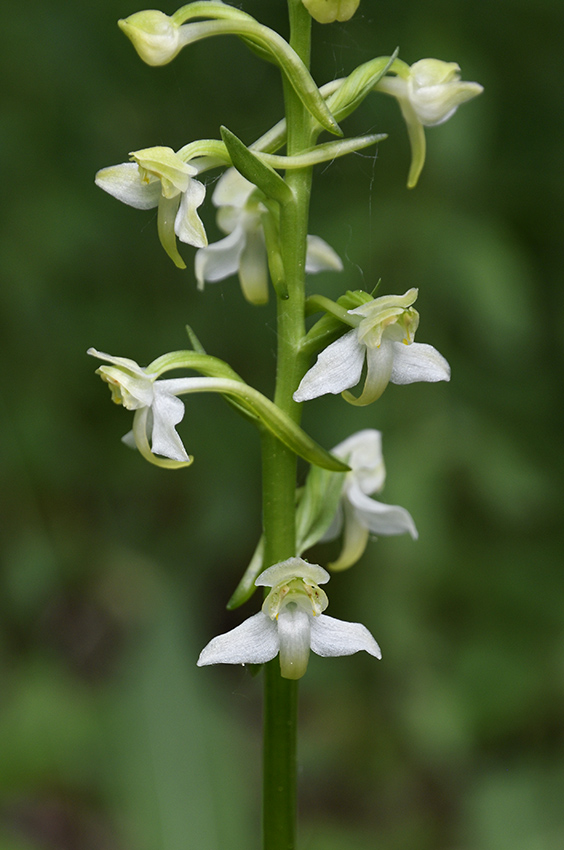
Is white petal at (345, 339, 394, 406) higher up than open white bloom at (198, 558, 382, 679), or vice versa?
white petal at (345, 339, 394, 406)

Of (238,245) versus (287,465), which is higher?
(238,245)

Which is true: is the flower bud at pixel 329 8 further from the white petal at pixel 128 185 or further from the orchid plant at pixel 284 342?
the white petal at pixel 128 185

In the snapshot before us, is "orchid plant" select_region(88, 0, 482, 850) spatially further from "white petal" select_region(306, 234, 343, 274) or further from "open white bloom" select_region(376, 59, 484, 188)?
"white petal" select_region(306, 234, 343, 274)

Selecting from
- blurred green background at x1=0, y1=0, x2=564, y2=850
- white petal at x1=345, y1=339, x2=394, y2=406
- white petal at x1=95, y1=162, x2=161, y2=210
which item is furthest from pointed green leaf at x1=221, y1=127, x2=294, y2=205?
blurred green background at x1=0, y1=0, x2=564, y2=850

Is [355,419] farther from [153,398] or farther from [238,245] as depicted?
[153,398]

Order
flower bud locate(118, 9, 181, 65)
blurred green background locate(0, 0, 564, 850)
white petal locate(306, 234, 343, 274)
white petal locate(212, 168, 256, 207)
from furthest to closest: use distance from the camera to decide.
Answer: blurred green background locate(0, 0, 564, 850), white petal locate(306, 234, 343, 274), white petal locate(212, 168, 256, 207), flower bud locate(118, 9, 181, 65)

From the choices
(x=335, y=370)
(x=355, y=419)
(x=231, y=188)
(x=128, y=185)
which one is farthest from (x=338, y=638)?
(x=355, y=419)

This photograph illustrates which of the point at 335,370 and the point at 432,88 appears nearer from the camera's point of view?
the point at 335,370

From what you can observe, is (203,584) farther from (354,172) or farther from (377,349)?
(377,349)
